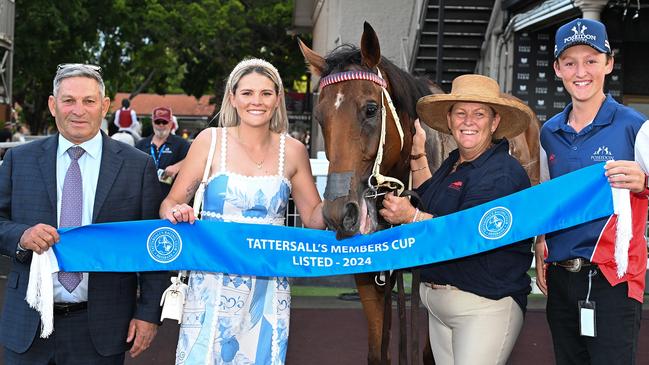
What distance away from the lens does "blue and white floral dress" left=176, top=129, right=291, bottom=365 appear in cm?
406

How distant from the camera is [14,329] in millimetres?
3873

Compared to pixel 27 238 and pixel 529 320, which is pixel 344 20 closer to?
pixel 529 320

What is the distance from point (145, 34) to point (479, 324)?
35.2m

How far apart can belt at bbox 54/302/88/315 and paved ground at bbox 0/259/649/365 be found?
3019 millimetres

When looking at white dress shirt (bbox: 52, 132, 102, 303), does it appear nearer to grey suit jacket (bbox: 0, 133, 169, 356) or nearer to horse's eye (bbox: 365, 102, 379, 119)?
grey suit jacket (bbox: 0, 133, 169, 356)

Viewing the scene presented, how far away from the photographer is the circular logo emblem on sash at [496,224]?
156 inches

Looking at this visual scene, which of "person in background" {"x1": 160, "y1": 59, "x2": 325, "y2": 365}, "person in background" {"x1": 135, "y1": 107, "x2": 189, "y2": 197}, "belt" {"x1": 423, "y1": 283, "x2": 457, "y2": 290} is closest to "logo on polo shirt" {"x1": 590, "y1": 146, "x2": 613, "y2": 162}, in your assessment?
"belt" {"x1": 423, "y1": 283, "x2": 457, "y2": 290}

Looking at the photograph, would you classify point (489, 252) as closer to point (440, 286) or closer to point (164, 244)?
point (440, 286)

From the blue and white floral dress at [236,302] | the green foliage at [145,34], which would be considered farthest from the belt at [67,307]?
the green foliage at [145,34]

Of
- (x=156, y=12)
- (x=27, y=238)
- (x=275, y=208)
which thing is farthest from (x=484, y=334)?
(x=156, y=12)

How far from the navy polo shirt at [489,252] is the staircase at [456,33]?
1341 cm

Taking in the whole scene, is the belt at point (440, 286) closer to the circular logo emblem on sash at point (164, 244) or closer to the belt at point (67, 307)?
the circular logo emblem on sash at point (164, 244)

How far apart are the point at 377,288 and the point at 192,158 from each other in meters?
1.55

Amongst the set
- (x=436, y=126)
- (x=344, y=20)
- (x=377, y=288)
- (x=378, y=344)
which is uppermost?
(x=344, y=20)
